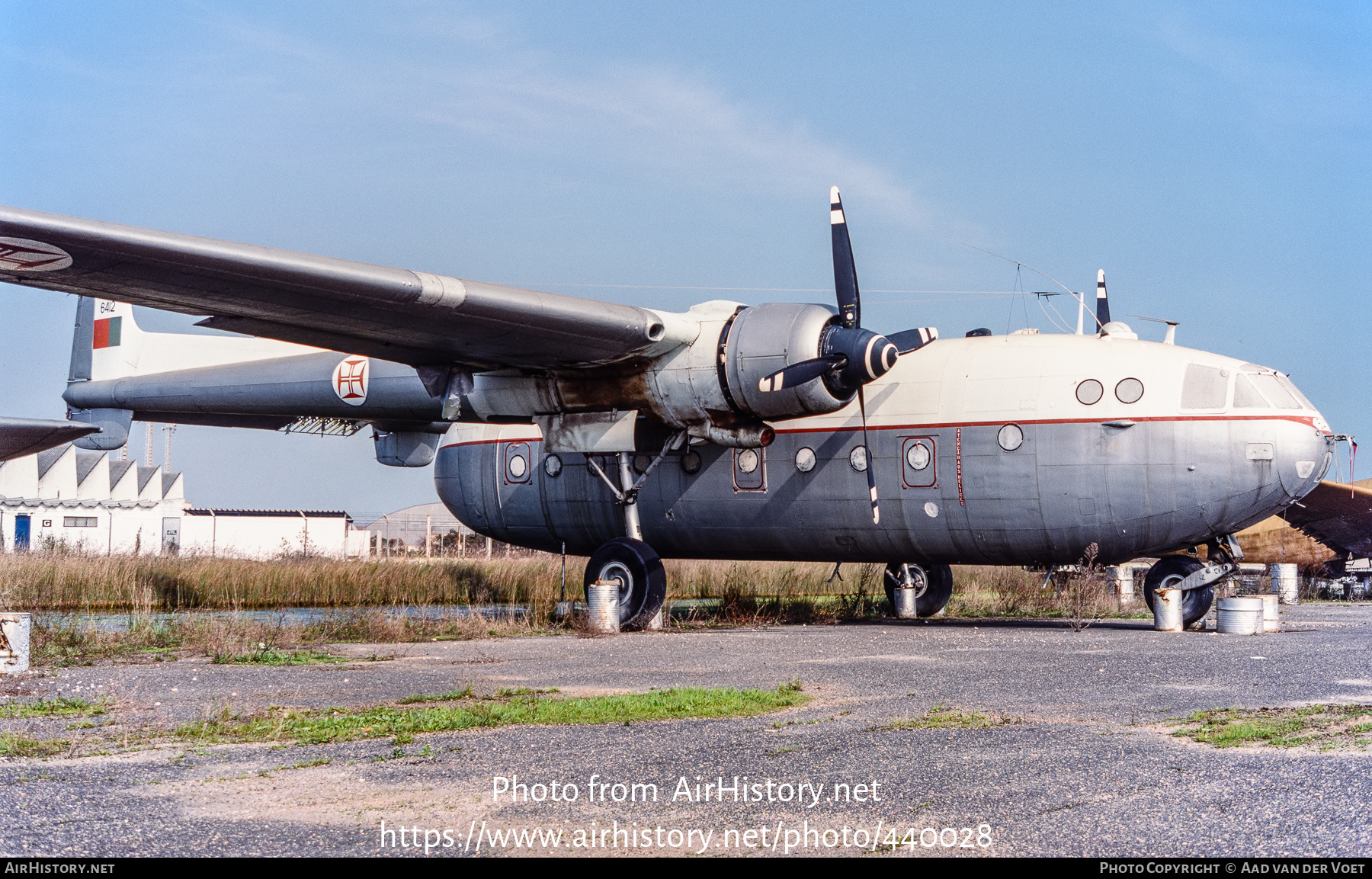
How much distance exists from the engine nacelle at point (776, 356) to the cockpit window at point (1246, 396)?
16.0ft

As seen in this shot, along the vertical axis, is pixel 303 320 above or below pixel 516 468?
above

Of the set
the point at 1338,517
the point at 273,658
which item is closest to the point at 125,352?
the point at 273,658

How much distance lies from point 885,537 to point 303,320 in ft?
27.9

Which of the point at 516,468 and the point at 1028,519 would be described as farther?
the point at 516,468

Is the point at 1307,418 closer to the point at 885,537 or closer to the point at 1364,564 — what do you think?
the point at 885,537

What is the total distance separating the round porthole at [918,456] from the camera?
16.5 meters

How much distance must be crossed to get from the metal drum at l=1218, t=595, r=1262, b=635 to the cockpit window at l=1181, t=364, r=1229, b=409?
2638mm

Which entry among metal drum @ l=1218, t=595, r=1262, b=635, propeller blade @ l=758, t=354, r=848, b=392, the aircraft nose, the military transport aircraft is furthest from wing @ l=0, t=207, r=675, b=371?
metal drum @ l=1218, t=595, r=1262, b=635

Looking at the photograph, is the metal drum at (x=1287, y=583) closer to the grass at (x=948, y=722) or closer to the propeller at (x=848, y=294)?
the propeller at (x=848, y=294)

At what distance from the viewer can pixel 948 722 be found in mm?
7859

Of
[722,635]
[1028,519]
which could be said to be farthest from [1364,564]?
[722,635]

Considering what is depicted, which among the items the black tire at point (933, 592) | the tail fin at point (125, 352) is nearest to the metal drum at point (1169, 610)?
the black tire at point (933, 592)

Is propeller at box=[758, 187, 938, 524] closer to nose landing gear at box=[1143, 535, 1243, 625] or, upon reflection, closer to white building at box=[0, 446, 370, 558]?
nose landing gear at box=[1143, 535, 1243, 625]

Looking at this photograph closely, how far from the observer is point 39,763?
6352 millimetres
